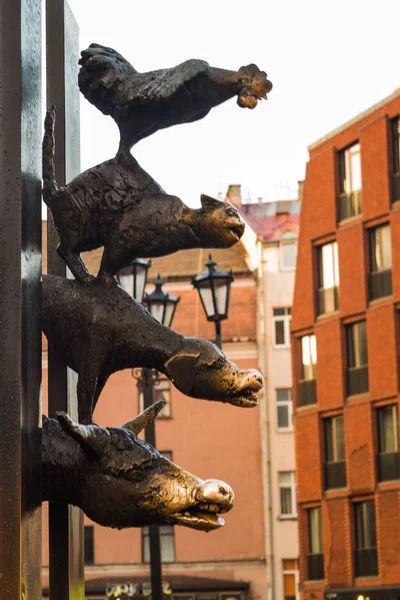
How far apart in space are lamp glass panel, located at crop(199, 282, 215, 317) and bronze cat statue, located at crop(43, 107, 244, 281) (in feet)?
47.4

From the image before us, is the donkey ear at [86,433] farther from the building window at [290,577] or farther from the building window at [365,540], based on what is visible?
the building window at [290,577]

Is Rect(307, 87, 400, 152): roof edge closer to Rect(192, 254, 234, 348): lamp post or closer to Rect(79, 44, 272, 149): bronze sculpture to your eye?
Rect(192, 254, 234, 348): lamp post

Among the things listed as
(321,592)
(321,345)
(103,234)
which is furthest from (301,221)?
(103,234)

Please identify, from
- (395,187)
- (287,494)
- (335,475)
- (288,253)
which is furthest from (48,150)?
(288,253)

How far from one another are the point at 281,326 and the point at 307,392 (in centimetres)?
635

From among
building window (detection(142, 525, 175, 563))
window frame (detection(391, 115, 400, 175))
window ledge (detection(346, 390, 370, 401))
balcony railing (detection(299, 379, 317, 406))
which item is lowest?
building window (detection(142, 525, 175, 563))

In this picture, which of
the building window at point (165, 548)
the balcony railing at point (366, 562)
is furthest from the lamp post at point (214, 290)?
the building window at point (165, 548)

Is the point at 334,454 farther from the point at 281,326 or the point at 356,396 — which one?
the point at 281,326

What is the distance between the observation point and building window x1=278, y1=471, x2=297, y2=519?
152 ft

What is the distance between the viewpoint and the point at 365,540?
38.0 meters

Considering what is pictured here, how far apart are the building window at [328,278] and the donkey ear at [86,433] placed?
38.1m

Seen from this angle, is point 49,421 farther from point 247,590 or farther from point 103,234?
point 247,590

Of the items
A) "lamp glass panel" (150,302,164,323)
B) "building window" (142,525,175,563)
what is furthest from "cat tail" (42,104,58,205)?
"building window" (142,525,175,563)

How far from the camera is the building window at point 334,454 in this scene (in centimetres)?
3947
